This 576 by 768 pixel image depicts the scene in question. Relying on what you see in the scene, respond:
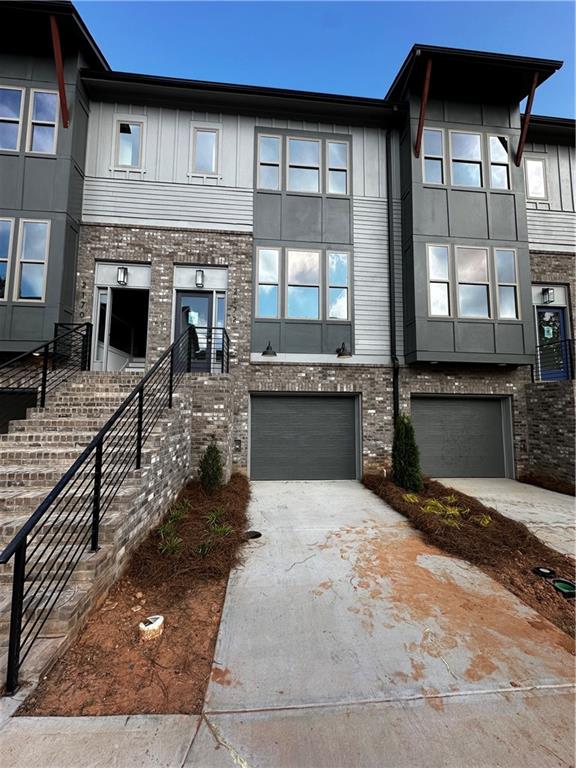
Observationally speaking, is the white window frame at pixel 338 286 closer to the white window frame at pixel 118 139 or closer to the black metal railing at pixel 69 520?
the black metal railing at pixel 69 520

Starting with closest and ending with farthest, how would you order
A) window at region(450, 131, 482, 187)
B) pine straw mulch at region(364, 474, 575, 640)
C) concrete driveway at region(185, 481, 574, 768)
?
concrete driveway at region(185, 481, 574, 768), pine straw mulch at region(364, 474, 575, 640), window at region(450, 131, 482, 187)

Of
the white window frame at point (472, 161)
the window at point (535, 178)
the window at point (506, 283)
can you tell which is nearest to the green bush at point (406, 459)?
the window at point (506, 283)

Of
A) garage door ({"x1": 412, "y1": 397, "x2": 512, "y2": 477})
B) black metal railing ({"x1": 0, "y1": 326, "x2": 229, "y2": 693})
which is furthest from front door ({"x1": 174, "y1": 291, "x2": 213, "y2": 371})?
garage door ({"x1": 412, "y1": 397, "x2": 512, "y2": 477})

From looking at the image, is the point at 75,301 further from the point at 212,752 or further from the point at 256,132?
the point at 212,752

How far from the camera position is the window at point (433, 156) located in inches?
334

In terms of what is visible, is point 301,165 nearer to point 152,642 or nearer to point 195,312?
point 195,312

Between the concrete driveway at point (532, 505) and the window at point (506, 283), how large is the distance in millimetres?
4038

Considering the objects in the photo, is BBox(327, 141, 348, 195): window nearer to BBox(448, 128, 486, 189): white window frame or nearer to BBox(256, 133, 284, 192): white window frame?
BBox(256, 133, 284, 192): white window frame

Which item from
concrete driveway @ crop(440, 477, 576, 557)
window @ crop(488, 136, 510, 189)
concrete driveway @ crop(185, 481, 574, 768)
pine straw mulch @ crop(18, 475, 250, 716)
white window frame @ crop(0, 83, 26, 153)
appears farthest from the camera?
window @ crop(488, 136, 510, 189)

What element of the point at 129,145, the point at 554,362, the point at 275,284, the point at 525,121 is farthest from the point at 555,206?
the point at 129,145

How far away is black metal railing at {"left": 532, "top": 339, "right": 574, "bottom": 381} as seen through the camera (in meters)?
8.77

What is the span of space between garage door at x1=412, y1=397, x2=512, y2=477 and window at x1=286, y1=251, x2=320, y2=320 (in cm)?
355

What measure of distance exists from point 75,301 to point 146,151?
13.4 ft

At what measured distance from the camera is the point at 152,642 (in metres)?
2.62
